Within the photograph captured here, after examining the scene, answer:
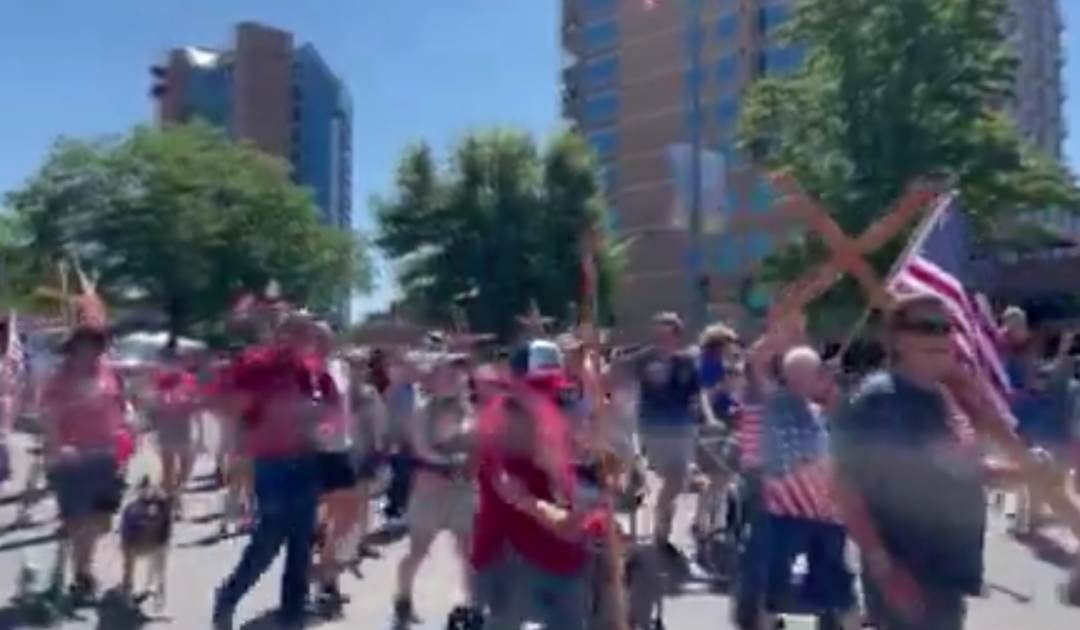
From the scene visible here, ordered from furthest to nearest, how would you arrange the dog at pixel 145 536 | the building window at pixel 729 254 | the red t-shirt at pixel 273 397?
1. the building window at pixel 729 254
2. the dog at pixel 145 536
3. the red t-shirt at pixel 273 397

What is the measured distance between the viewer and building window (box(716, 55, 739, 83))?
3713 inches

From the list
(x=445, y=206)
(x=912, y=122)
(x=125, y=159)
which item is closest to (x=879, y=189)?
(x=912, y=122)

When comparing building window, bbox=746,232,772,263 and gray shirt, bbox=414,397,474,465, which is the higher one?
building window, bbox=746,232,772,263

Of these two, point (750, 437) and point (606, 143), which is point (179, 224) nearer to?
point (750, 437)

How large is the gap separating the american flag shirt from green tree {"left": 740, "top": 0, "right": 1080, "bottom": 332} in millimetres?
27807

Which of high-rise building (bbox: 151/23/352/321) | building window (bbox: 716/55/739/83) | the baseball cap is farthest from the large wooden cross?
high-rise building (bbox: 151/23/352/321)

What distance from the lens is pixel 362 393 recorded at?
41.4 feet

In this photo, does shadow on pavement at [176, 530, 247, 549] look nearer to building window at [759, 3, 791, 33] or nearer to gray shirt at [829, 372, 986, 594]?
gray shirt at [829, 372, 986, 594]

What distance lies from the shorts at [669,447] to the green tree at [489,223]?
149ft

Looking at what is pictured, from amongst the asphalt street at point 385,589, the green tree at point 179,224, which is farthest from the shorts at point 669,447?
the green tree at point 179,224

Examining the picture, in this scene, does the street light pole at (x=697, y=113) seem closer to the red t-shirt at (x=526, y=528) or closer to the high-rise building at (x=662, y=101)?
the high-rise building at (x=662, y=101)

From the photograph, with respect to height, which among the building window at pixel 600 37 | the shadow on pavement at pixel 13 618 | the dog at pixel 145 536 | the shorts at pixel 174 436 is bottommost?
the shadow on pavement at pixel 13 618

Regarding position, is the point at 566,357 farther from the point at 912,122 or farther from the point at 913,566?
the point at 912,122

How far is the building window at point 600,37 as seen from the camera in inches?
4119
